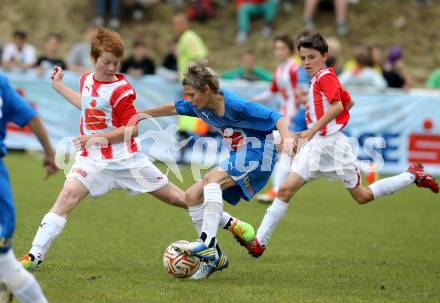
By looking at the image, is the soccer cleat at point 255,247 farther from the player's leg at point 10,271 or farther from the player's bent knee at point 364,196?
the player's leg at point 10,271

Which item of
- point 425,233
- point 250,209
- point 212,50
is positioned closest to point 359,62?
point 250,209

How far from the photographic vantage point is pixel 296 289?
645cm

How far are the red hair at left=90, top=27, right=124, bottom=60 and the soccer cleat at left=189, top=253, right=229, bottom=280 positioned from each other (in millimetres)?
1779

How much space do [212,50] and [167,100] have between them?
562 centimetres

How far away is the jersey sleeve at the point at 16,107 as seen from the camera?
5094 mm

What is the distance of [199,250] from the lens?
6.58m

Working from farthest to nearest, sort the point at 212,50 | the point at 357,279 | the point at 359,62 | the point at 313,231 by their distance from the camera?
the point at 212,50
the point at 359,62
the point at 313,231
the point at 357,279

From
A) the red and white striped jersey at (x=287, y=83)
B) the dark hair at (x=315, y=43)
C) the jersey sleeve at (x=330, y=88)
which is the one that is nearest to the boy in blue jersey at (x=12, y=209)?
the jersey sleeve at (x=330, y=88)

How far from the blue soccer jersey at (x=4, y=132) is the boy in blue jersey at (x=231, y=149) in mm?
1854

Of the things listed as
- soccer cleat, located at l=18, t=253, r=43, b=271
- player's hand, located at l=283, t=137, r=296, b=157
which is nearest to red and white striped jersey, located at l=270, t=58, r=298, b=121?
player's hand, located at l=283, t=137, r=296, b=157

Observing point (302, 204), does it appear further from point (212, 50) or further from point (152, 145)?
point (212, 50)

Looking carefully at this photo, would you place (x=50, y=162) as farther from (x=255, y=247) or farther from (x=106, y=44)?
(x=255, y=247)

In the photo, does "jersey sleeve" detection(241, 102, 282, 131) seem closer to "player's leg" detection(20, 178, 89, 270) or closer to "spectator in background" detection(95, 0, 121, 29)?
"player's leg" detection(20, 178, 89, 270)

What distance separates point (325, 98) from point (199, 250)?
2250 mm
